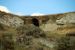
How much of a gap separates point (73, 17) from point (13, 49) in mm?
17595

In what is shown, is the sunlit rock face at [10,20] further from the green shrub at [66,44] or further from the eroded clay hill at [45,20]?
the green shrub at [66,44]

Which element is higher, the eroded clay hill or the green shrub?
the eroded clay hill

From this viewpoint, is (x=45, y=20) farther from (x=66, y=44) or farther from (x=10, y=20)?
(x=66, y=44)

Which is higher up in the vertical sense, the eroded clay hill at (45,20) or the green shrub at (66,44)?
the eroded clay hill at (45,20)

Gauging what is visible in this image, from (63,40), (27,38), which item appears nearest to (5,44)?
(27,38)

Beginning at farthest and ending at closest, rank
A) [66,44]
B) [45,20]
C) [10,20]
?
[45,20]
[10,20]
[66,44]

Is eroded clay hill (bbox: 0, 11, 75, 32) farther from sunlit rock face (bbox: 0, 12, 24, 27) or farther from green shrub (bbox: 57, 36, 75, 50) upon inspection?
green shrub (bbox: 57, 36, 75, 50)

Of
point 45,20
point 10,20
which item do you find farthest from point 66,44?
point 45,20

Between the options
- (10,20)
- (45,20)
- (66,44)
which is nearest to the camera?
(66,44)

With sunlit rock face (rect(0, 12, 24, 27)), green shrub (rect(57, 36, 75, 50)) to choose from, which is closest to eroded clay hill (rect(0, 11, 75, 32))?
sunlit rock face (rect(0, 12, 24, 27))

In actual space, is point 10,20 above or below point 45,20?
above

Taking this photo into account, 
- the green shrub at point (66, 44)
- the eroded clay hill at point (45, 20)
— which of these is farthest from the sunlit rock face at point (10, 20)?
the green shrub at point (66, 44)

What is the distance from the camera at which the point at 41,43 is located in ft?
52.3

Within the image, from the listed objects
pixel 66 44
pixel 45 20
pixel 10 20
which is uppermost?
pixel 10 20
